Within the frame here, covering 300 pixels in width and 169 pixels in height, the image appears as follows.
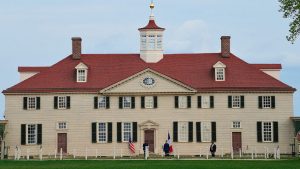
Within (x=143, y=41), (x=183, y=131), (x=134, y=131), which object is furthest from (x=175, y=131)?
(x=143, y=41)

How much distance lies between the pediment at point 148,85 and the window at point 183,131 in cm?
270

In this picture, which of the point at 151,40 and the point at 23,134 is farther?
the point at 151,40

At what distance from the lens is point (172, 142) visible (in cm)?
7288

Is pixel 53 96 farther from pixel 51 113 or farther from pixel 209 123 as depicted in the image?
pixel 209 123

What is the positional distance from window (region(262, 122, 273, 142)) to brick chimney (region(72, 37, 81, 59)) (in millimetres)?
16989

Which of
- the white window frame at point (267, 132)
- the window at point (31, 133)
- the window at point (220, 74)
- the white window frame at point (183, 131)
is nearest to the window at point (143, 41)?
the window at point (220, 74)

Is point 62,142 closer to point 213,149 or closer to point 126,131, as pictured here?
point 126,131

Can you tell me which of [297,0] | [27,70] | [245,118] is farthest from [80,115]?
[297,0]

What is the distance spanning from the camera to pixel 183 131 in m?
73.2

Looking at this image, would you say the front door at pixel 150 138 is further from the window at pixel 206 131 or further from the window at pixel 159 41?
the window at pixel 159 41

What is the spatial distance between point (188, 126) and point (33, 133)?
1268 cm

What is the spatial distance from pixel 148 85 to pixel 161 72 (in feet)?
7.32

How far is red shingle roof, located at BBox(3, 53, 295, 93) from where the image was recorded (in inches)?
2901

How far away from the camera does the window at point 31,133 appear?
7344cm
